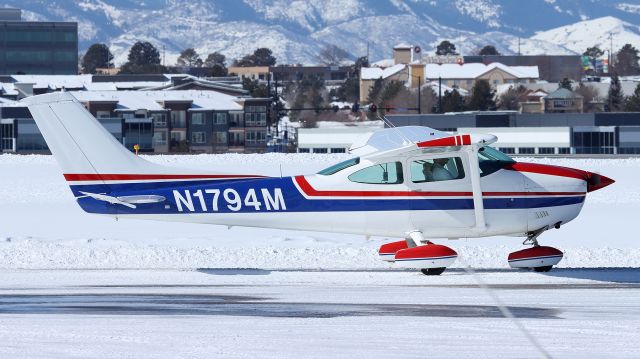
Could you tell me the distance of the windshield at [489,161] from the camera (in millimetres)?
15906

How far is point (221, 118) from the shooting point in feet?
272

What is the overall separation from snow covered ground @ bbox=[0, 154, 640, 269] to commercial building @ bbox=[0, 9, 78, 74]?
10913 cm

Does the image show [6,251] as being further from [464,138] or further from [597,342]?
[597,342]

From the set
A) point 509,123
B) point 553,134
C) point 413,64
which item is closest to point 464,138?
point 553,134

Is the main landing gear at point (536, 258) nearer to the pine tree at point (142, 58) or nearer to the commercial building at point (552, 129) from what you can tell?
the commercial building at point (552, 129)

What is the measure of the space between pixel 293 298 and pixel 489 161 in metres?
3.46

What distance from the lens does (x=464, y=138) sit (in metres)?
15.3

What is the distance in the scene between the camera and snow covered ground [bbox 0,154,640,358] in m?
11.5

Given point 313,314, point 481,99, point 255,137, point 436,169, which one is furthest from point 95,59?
point 313,314

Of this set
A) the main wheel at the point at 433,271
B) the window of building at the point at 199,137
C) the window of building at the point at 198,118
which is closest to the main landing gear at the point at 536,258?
the main wheel at the point at 433,271

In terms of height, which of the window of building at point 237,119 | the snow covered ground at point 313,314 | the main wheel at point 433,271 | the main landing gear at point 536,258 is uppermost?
the window of building at point 237,119

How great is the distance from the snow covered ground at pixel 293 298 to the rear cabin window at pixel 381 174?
1.21m

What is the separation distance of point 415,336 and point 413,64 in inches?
5387

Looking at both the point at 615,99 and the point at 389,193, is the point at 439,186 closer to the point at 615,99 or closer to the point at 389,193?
the point at 389,193
